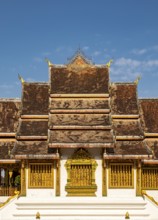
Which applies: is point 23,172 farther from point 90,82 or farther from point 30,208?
point 90,82

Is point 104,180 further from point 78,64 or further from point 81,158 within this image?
point 78,64

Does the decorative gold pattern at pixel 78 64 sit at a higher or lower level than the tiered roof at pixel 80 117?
higher

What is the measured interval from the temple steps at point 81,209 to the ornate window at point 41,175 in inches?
40.8

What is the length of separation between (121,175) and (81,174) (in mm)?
2438

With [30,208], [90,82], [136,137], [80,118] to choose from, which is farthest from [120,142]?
[30,208]

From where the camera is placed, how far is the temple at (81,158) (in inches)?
961

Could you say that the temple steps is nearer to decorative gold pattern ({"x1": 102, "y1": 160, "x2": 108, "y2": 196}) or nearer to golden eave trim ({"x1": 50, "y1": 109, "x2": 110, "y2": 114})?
decorative gold pattern ({"x1": 102, "y1": 160, "x2": 108, "y2": 196})

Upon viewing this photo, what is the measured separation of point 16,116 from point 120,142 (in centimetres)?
820

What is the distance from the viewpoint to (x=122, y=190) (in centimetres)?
2500

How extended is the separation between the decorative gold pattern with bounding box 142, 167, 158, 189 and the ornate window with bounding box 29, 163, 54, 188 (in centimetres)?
637

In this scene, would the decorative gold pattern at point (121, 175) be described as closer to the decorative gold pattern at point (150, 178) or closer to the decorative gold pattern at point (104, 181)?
the decorative gold pattern at point (104, 181)

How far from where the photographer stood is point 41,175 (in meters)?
25.1

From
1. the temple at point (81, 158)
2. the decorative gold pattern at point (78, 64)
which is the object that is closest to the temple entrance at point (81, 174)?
the temple at point (81, 158)

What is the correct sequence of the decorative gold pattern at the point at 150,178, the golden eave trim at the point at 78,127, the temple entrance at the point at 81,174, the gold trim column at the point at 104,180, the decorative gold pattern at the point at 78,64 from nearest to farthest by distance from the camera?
the gold trim column at the point at 104,180 → the temple entrance at the point at 81,174 → the golden eave trim at the point at 78,127 → the decorative gold pattern at the point at 150,178 → the decorative gold pattern at the point at 78,64
